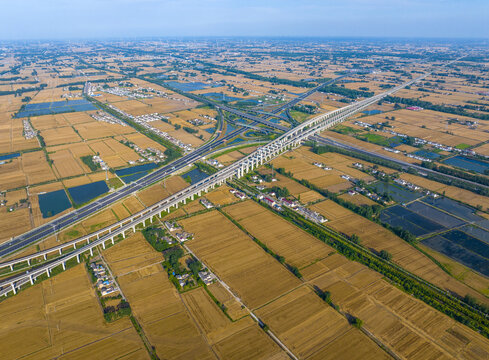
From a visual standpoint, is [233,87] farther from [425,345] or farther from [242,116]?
[425,345]

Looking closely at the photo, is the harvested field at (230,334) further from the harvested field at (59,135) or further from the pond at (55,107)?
the pond at (55,107)

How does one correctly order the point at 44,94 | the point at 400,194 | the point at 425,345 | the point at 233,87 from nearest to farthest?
the point at 425,345 < the point at 400,194 < the point at 44,94 < the point at 233,87

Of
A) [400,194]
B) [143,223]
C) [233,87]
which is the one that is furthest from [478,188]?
[233,87]

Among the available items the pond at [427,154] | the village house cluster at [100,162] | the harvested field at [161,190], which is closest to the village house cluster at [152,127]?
the harvested field at [161,190]

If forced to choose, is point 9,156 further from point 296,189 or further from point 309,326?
point 309,326

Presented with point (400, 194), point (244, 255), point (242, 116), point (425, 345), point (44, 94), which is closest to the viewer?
point (425, 345)

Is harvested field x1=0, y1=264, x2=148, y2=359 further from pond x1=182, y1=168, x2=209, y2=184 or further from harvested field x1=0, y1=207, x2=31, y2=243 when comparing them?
pond x1=182, y1=168, x2=209, y2=184

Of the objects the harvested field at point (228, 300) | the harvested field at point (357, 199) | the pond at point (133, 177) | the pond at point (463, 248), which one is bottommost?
the harvested field at point (228, 300)
